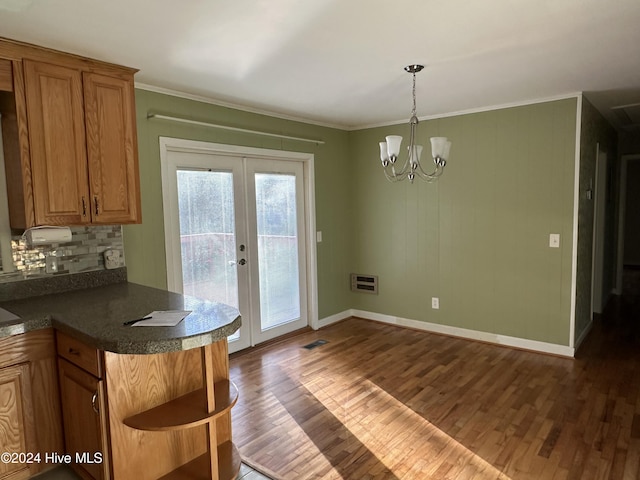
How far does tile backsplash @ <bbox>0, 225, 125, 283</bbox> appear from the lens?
100 inches

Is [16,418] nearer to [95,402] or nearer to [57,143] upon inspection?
[95,402]

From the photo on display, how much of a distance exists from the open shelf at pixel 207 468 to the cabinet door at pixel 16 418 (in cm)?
76

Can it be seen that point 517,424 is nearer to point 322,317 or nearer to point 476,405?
point 476,405

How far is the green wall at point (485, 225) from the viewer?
3.88 metres

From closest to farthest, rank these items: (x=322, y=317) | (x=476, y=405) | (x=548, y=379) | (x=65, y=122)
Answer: (x=65, y=122), (x=476, y=405), (x=548, y=379), (x=322, y=317)

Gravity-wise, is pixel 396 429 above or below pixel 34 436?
below

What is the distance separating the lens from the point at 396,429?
272 cm

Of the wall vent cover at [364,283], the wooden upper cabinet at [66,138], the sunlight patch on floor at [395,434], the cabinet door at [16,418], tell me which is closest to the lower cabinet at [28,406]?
the cabinet door at [16,418]

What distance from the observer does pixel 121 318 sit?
2.05 metres

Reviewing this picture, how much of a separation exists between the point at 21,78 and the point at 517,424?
3.64 meters

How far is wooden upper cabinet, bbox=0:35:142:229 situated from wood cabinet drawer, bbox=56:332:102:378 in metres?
0.74

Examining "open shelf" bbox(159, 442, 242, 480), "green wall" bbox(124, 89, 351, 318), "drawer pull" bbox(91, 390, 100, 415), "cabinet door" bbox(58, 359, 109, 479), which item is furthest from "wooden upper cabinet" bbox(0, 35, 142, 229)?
"open shelf" bbox(159, 442, 242, 480)

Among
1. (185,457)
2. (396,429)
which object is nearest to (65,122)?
(185,457)

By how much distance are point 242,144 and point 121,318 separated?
2.30 meters
